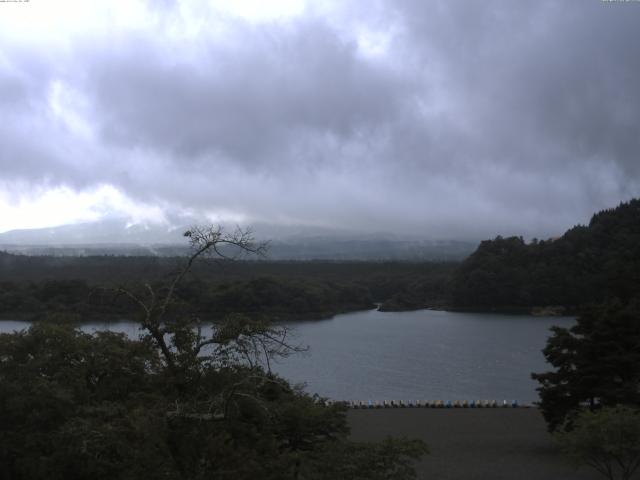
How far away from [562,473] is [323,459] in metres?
8.08

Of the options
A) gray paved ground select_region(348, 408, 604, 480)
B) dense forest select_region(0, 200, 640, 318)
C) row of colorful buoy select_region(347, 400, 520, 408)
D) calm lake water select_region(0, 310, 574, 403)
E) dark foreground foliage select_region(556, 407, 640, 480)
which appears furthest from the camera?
dense forest select_region(0, 200, 640, 318)

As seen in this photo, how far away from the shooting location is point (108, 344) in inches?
353

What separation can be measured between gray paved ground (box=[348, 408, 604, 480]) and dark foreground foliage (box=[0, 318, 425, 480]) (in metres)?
6.11

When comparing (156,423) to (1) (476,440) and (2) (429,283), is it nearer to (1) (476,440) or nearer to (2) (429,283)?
(1) (476,440)

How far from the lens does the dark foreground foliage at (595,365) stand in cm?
1335

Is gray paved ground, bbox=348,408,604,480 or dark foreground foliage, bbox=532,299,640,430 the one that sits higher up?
dark foreground foliage, bbox=532,299,640,430

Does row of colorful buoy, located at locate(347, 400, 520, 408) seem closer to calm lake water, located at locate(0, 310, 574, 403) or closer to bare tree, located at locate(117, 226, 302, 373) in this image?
calm lake water, located at locate(0, 310, 574, 403)

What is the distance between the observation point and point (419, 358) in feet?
105

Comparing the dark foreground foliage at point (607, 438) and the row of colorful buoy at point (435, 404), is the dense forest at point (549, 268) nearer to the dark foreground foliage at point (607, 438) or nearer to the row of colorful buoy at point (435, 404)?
the row of colorful buoy at point (435, 404)

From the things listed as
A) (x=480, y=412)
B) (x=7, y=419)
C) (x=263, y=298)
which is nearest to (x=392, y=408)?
(x=480, y=412)

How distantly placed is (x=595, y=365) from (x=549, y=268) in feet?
162

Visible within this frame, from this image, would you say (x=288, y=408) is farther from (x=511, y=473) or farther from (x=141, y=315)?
(x=511, y=473)

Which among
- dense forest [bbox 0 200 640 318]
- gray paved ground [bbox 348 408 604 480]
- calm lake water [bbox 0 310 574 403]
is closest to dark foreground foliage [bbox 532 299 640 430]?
gray paved ground [bbox 348 408 604 480]

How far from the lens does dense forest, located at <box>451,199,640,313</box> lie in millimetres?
57969
